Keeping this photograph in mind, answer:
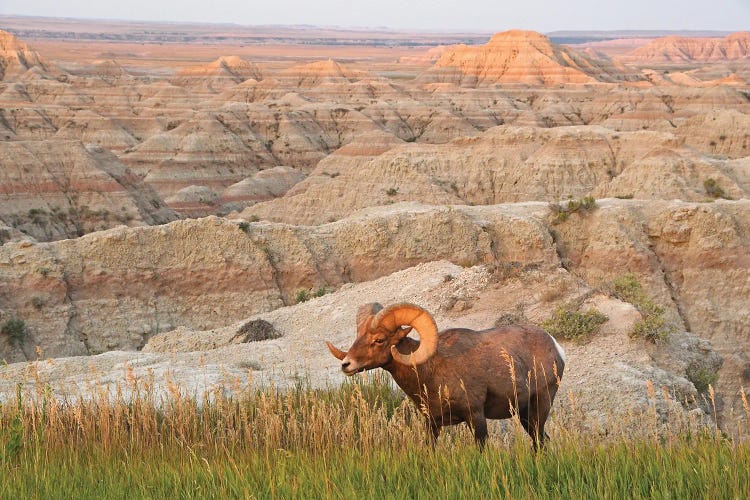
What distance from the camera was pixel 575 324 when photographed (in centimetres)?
1541

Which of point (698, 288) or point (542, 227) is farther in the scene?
point (542, 227)

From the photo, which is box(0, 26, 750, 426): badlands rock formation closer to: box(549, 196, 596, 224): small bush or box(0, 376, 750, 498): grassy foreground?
box(549, 196, 596, 224): small bush

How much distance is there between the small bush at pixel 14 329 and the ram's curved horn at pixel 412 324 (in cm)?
2374

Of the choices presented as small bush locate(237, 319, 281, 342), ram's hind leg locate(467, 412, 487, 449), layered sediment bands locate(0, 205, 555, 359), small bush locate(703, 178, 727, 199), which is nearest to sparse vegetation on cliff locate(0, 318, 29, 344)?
layered sediment bands locate(0, 205, 555, 359)

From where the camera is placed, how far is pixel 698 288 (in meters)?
32.3

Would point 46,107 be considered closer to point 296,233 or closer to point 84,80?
point 84,80

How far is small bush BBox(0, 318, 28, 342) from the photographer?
94.1ft

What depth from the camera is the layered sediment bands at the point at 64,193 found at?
50.5m

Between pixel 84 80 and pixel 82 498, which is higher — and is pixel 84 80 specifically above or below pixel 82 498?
above

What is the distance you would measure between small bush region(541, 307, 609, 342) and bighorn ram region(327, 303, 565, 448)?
634 cm

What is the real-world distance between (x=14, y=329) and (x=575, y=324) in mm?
19902

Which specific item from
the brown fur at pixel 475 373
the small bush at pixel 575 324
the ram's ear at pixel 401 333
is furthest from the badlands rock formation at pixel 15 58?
the ram's ear at pixel 401 333

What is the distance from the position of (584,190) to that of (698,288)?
28.1m

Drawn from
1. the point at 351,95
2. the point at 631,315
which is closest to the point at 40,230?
the point at 631,315
